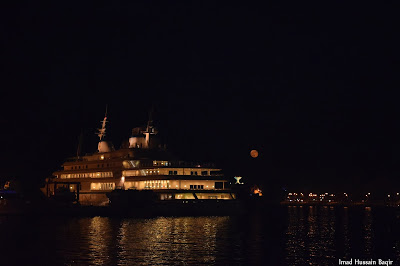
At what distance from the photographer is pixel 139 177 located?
92375 millimetres

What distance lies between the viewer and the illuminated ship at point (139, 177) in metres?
86.0

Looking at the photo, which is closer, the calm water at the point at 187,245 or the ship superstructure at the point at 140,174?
the calm water at the point at 187,245

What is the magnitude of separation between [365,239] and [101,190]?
59.6 meters

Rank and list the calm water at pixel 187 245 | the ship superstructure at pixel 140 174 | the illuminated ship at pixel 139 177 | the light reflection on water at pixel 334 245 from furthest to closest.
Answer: the ship superstructure at pixel 140 174, the illuminated ship at pixel 139 177, the light reflection on water at pixel 334 245, the calm water at pixel 187 245

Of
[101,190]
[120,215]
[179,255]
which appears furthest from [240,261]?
[101,190]

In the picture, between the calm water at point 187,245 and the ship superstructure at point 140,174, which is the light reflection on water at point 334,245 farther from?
the ship superstructure at point 140,174

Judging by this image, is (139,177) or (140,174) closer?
(139,177)

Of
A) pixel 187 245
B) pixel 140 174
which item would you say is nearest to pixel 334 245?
pixel 187 245

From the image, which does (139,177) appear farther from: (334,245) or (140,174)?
(334,245)

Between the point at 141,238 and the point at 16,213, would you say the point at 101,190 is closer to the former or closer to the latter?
the point at 16,213

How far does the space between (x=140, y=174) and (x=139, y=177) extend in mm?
1378

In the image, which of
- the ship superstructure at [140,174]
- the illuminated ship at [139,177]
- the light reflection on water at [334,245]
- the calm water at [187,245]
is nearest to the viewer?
the calm water at [187,245]

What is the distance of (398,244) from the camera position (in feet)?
158

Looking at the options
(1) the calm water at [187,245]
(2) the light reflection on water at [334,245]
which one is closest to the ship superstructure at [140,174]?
(1) the calm water at [187,245]
